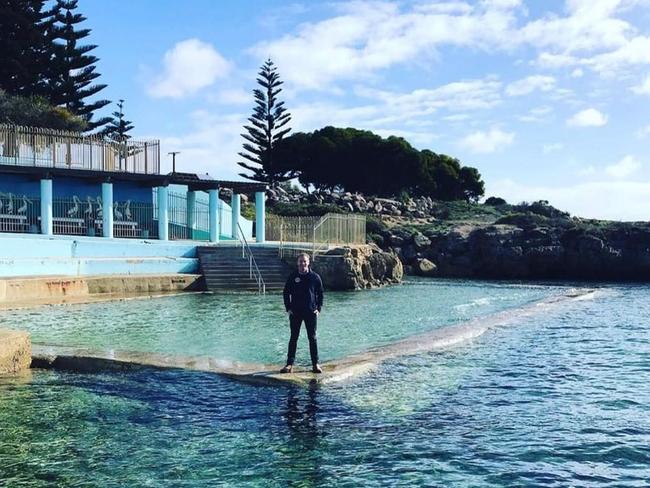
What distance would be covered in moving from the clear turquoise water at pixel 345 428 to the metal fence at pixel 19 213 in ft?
56.3

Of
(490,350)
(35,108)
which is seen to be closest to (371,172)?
(35,108)

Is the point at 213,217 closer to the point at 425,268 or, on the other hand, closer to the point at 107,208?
the point at 107,208

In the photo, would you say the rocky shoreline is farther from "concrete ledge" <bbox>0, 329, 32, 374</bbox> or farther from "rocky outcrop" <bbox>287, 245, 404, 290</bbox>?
"concrete ledge" <bbox>0, 329, 32, 374</bbox>

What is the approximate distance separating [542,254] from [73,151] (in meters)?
26.6

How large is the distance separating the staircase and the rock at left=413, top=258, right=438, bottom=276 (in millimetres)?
16809

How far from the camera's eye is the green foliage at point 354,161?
61.5 metres

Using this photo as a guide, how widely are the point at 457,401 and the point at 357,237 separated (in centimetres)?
2232

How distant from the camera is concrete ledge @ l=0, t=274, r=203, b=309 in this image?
18219 mm

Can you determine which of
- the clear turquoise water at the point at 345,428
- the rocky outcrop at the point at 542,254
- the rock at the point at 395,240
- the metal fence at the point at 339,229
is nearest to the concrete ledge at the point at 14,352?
the clear turquoise water at the point at 345,428

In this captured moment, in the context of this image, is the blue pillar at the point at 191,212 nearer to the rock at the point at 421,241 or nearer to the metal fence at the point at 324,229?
the metal fence at the point at 324,229

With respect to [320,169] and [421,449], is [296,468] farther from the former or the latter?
[320,169]

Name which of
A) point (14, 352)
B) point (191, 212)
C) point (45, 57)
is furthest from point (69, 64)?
point (14, 352)

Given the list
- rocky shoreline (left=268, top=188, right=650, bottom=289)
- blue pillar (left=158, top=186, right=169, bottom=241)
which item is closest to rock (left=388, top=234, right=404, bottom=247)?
rocky shoreline (left=268, top=188, right=650, bottom=289)

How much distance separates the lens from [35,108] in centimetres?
3825
